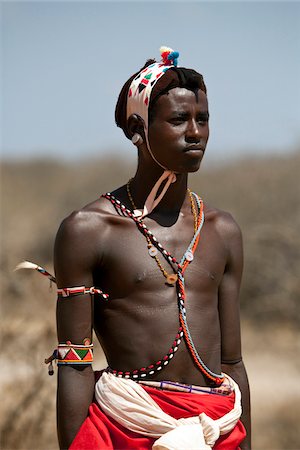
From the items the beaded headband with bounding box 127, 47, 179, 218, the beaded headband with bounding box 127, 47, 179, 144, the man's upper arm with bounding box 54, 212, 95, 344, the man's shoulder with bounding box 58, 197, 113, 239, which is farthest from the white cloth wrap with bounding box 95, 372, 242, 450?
the beaded headband with bounding box 127, 47, 179, 144

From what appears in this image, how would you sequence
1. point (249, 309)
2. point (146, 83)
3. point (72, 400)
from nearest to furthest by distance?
point (72, 400), point (146, 83), point (249, 309)

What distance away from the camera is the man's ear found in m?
3.28

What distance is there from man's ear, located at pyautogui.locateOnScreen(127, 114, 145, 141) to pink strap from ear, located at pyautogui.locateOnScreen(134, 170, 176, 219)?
0.18 metres

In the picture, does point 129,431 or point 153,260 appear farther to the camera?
point 153,260

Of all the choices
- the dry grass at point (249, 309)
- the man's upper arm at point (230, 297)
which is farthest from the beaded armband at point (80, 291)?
the dry grass at point (249, 309)

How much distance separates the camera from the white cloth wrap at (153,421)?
3.00 m

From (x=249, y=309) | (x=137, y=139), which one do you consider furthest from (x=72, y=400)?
(x=249, y=309)

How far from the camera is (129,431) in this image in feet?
10.1

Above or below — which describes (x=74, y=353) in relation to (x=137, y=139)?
below

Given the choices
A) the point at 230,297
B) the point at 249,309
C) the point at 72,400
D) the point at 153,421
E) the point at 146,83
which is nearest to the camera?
the point at 153,421

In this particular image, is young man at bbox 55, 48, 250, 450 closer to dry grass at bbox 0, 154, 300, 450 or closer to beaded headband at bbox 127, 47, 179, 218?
beaded headband at bbox 127, 47, 179, 218

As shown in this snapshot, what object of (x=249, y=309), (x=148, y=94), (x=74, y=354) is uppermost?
(x=148, y=94)

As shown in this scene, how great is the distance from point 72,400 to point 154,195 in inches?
32.9

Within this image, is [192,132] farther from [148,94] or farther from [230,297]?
[230,297]
